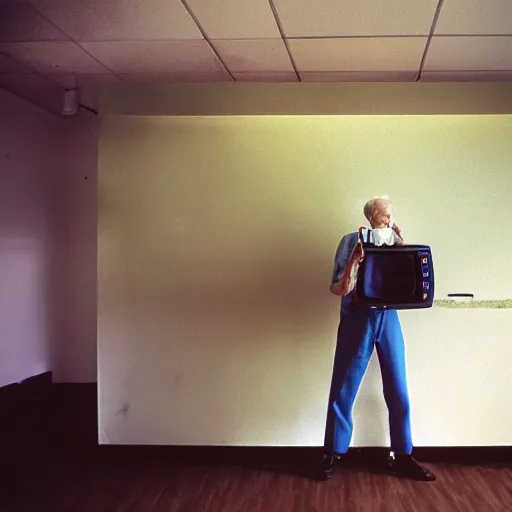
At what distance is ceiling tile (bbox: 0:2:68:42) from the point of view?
2695 millimetres

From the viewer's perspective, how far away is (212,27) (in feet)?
9.27

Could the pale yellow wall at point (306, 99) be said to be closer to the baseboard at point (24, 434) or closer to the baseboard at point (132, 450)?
the baseboard at point (132, 450)

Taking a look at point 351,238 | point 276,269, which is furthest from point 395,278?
point 276,269

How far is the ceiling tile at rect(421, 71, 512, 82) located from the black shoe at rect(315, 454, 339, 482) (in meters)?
2.55

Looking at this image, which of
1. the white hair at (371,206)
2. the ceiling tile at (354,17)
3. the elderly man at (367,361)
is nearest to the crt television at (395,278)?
the elderly man at (367,361)

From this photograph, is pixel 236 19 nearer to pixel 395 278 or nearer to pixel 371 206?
pixel 371 206

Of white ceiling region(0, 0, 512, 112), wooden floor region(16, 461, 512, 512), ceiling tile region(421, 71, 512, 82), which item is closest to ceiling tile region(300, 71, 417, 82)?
white ceiling region(0, 0, 512, 112)

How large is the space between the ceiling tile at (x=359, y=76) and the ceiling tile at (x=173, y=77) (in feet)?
1.91

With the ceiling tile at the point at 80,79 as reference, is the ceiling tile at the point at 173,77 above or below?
below

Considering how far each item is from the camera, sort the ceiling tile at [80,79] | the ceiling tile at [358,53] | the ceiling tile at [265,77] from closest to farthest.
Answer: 1. the ceiling tile at [358,53]
2. the ceiling tile at [265,77]
3. the ceiling tile at [80,79]

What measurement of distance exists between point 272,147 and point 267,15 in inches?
37.3

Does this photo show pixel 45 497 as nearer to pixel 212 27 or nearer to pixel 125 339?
pixel 125 339

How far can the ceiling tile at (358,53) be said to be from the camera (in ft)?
9.74

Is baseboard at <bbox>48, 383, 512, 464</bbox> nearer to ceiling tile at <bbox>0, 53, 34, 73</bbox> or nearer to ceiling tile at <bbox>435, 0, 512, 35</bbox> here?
ceiling tile at <bbox>435, 0, 512, 35</bbox>
